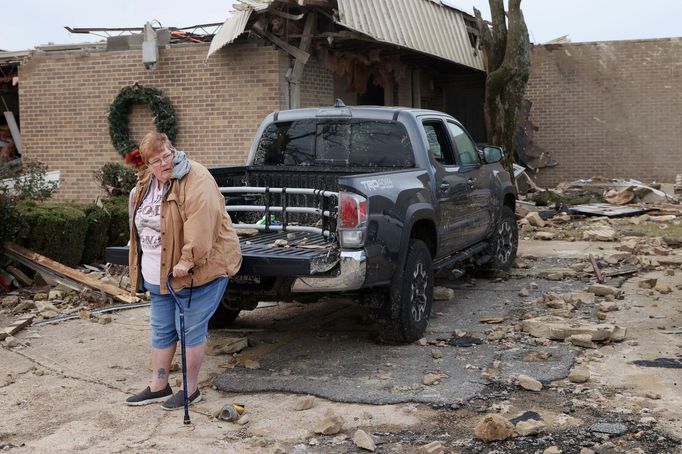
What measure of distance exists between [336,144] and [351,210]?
1.81 meters

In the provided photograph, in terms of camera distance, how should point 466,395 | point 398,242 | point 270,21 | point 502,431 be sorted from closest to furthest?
point 502,431 < point 466,395 < point 398,242 < point 270,21

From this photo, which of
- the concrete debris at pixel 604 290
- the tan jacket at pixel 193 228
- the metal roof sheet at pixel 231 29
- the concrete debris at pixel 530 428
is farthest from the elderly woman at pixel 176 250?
the metal roof sheet at pixel 231 29

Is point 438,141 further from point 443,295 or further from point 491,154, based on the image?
point 443,295

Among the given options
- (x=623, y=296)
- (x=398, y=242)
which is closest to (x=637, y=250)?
(x=623, y=296)

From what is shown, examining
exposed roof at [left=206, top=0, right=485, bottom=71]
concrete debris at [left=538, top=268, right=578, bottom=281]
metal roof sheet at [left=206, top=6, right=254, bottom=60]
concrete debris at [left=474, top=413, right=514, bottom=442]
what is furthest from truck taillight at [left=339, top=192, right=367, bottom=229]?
metal roof sheet at [left=206, top=6, right=254, bottom=60]

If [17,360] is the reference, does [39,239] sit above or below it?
above

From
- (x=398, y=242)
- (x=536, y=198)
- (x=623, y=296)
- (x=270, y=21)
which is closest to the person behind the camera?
(x=398, y=242)

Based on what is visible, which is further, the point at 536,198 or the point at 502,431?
the point at 536,198

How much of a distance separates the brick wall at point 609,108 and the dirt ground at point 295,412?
1668 centimetres

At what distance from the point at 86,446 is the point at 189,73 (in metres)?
10.8

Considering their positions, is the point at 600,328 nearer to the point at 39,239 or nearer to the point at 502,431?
the point at 502,431

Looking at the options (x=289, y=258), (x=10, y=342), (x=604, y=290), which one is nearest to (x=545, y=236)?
(x=604, y=290)

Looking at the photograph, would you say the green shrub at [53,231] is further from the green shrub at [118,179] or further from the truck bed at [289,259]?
the truck bed at [289,259]

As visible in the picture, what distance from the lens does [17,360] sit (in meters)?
6.93
